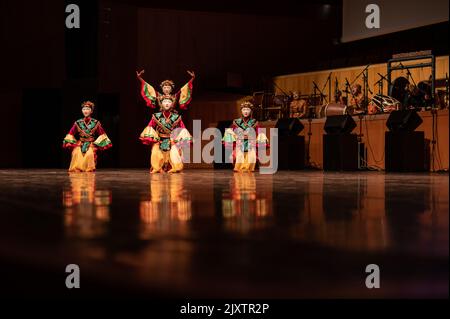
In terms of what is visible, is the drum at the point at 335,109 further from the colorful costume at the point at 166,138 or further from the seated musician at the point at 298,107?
the colorful costume at the point at 166,138

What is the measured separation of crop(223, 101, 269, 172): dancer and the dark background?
320 cm

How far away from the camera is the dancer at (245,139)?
899 cm

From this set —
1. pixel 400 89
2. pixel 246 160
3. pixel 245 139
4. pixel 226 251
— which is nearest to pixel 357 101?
pixel 400 89

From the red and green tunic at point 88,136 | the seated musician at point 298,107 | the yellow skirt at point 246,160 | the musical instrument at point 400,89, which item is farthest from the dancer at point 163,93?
the musical instrument at point 400,89

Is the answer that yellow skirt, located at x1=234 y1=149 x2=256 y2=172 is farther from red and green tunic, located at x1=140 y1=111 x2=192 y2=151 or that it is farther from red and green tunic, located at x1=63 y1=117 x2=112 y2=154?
red and green tunic, located at x1=63 y1=117 x2=112 y2=154

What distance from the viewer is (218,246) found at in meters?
1.74

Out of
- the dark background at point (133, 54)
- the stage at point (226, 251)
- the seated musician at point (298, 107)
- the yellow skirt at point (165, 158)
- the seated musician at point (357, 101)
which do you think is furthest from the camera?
the dark background at point (133, 54)

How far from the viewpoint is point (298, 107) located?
35.2 ft

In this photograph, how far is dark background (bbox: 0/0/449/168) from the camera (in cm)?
1194

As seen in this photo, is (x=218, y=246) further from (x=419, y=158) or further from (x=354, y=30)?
(x=354, y=30)

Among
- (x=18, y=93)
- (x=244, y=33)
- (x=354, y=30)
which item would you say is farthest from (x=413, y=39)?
(x=18, y=93)

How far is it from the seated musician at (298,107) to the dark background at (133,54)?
4.49 feet
